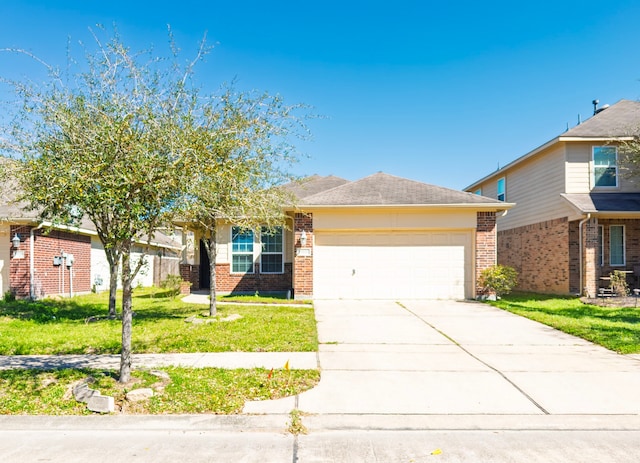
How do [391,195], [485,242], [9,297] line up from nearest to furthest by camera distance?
[9,297] < [485,242] < [391,195]

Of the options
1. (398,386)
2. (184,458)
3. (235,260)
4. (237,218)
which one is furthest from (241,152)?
(235,260)

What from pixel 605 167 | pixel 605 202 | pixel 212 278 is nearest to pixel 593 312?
pixel 605 202

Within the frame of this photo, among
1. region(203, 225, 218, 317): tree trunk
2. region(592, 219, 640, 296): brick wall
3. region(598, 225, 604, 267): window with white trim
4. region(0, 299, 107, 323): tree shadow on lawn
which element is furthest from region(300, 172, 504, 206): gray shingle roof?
region(0, 299, 107, 323): tree shadow on lawn

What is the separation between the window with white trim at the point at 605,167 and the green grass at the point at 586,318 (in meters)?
4.39

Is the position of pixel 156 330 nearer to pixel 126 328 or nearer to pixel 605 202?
pixel 126 328

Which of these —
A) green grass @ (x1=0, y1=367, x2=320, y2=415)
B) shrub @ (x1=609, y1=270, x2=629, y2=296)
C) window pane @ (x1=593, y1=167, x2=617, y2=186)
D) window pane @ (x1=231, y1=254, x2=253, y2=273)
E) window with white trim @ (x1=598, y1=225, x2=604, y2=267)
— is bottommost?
green grass @ (x1=0, y1=367, x2=320, y2=415)

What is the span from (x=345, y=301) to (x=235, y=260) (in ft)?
15.4

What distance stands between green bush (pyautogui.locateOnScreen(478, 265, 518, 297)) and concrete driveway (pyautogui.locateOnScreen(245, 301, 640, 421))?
3.73m

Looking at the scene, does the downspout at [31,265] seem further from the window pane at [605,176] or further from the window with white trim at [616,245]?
the window with white trim at [616,245]

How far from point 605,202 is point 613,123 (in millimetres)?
3410

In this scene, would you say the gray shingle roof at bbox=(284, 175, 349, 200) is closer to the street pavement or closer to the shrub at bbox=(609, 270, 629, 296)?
the shrub at bbox=(609, 270, 629, 296)

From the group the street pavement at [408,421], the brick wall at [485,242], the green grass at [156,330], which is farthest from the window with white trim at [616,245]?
the green grass at [156,330]

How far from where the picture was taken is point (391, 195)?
46.5 feet

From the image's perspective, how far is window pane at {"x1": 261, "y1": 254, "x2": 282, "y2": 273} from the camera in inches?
607
